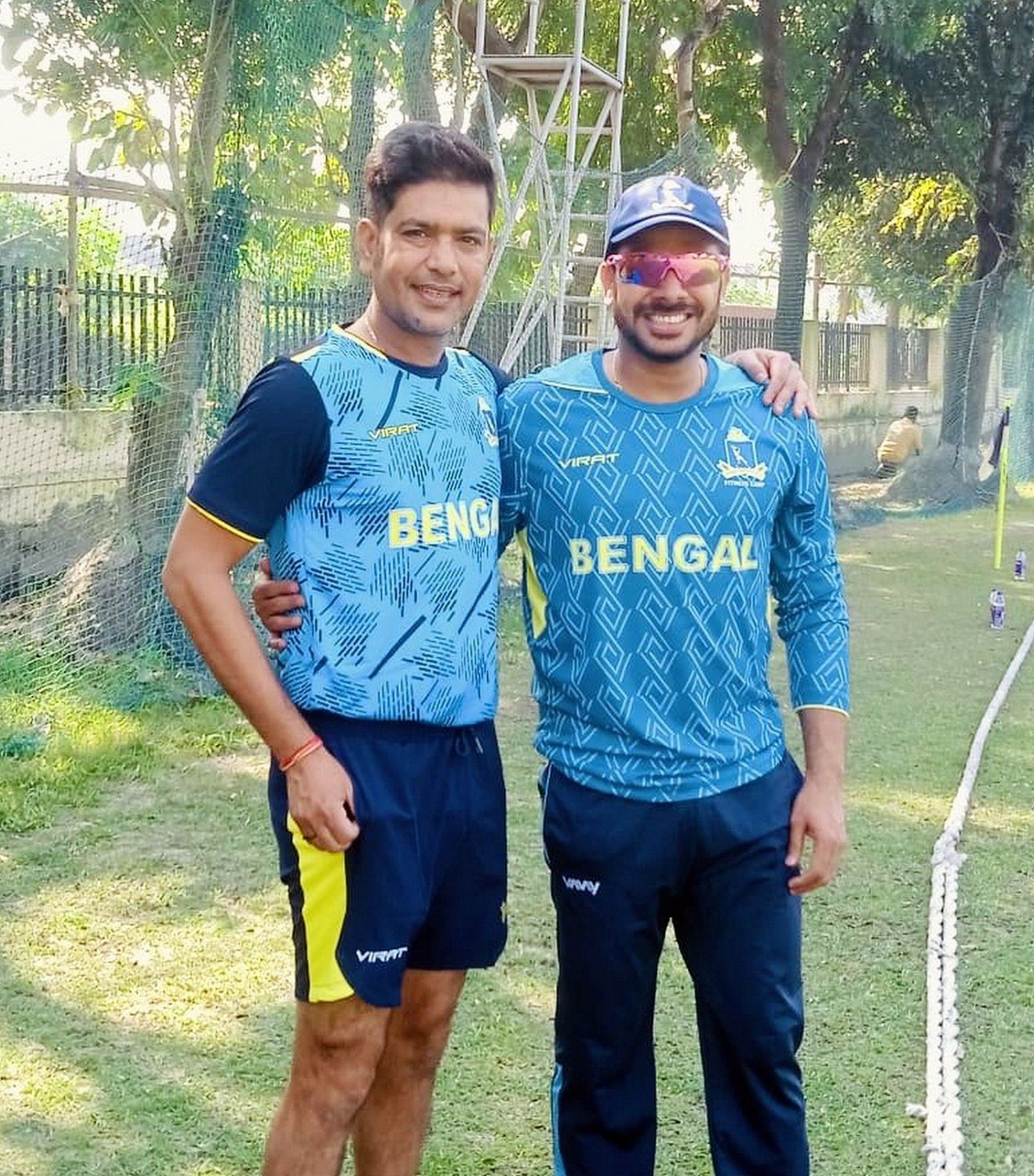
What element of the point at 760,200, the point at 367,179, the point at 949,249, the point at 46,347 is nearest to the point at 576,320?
the point at 46,347

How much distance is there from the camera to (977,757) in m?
6.83

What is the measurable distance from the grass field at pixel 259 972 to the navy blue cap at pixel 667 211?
168 cm

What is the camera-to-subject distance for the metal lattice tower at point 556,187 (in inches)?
418

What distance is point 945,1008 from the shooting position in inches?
163

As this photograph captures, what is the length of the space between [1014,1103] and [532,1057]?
1176 millimetres

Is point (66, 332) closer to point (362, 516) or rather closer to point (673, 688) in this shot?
point (362, 516)

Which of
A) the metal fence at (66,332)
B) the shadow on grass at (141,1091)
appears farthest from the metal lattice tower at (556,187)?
the shadow on grass at (141,1091)

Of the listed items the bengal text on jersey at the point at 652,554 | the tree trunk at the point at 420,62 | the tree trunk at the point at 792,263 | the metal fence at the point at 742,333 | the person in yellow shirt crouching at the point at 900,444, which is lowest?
the person in yellow shirt crouching at the point at 900,444

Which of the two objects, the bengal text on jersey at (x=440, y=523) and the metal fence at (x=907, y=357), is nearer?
the bengal text on jersey at (x=440, y=523)

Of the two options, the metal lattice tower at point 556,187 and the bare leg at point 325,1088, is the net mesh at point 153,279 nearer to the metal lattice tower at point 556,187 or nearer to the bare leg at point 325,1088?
the metal lattice tower at point 556,187

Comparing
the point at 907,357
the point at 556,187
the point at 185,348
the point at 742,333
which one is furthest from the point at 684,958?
the point at 907,357

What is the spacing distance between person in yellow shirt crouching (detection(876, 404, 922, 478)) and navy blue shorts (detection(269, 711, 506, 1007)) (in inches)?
726

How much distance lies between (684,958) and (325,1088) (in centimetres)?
69

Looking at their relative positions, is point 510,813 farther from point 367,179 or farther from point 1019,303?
point 1019,303
